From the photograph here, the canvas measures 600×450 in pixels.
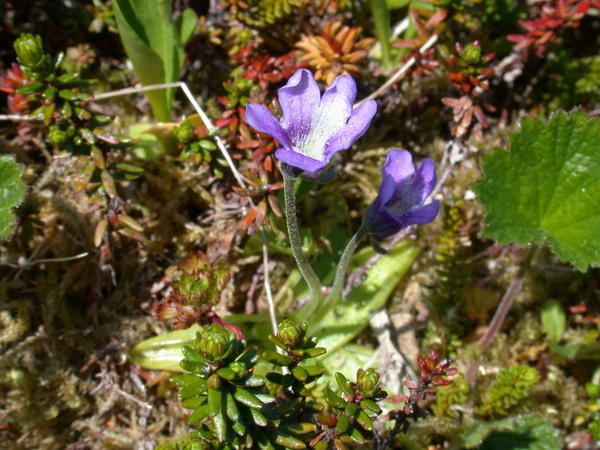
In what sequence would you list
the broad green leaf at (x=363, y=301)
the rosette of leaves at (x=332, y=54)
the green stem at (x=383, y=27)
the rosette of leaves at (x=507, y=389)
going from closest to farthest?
the rosette of leaves at (x=507, y=389) → the broad green leaf at (x=363, y=301) → the rosette of leaves at (x=332, y=54) → the green stem at (x=383, y=27)

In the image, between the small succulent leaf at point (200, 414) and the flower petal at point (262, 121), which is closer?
the flower petal at point (262, 121)

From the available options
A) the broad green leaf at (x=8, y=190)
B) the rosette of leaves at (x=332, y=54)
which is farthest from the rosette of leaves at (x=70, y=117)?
the rosette of leaves at (x=332, y=54)

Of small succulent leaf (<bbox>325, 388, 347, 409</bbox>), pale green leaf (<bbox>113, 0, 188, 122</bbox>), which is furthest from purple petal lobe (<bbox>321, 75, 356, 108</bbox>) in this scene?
pale green leaf (<bbox>113, 0, 188, 122</bbox>)

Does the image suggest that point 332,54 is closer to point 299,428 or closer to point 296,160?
point 296,160

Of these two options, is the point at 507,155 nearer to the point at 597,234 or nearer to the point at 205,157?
the point at 597,234

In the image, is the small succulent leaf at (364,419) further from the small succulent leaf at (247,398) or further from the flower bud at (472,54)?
the flower bud at (472,54)

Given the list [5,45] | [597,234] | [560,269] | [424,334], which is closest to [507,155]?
[597,234]

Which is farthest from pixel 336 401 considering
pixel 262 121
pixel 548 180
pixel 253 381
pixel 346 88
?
pixel 548 180
